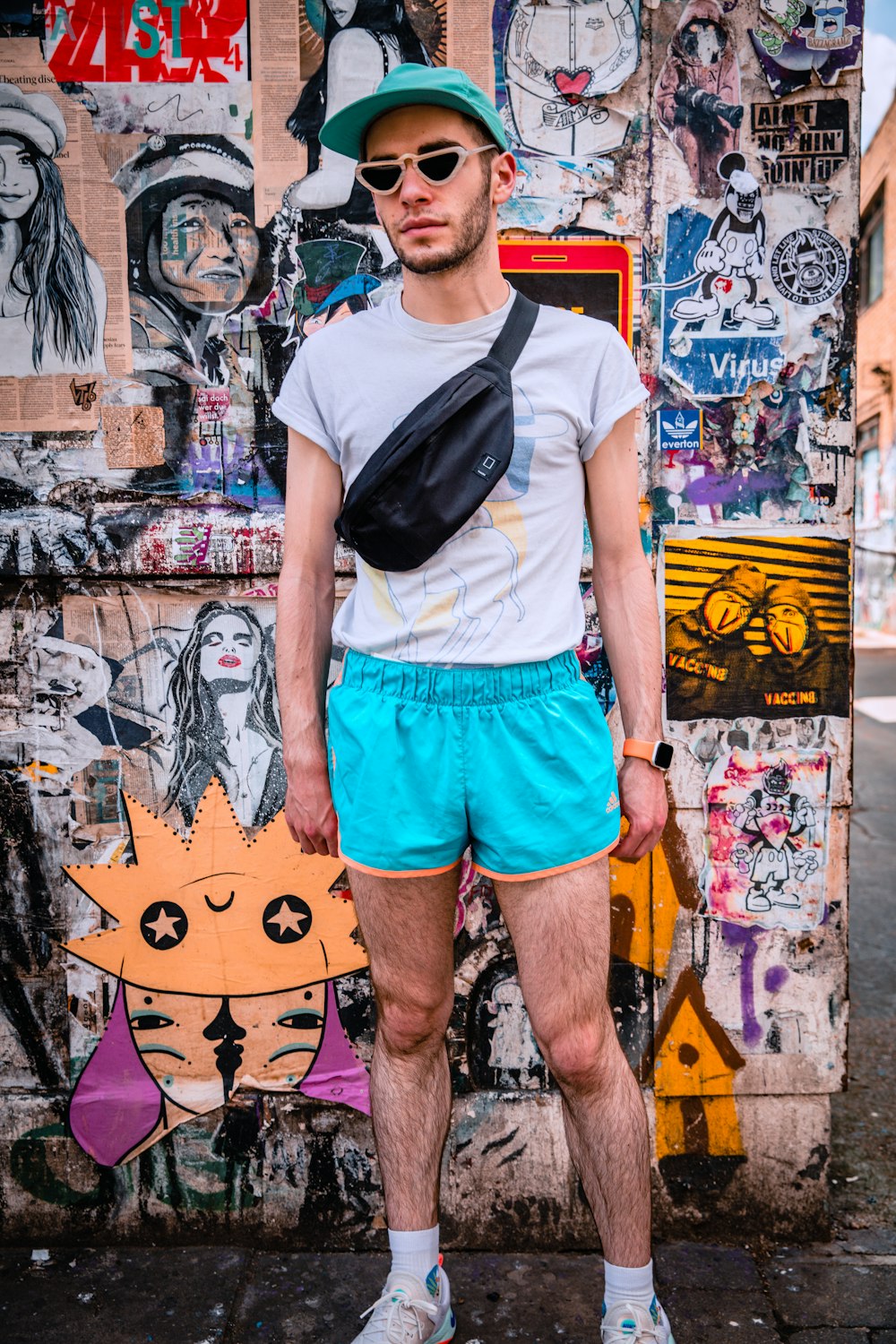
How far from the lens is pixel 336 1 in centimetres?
229

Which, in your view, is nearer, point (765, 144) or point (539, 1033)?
point (539, 1033)

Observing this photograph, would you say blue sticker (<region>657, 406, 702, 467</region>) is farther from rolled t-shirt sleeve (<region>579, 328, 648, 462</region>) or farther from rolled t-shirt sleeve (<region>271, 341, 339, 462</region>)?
rolled t-shirt sleeve (<region>271, 341, 339, 462</region>)

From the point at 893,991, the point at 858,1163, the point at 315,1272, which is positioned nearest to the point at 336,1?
the point at 315,1272

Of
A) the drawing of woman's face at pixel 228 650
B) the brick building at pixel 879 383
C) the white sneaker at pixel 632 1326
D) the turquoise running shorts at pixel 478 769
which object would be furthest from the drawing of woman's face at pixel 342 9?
the brick building at pixel 879 383

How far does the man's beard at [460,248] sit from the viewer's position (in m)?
1.79

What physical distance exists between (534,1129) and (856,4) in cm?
262

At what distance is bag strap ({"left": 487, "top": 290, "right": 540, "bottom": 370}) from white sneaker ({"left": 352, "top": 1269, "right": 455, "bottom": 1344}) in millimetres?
1687

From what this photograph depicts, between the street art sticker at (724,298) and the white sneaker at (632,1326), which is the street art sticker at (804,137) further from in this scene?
the white sneaker at (632,1326)

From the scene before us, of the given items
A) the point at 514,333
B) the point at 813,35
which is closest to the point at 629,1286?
the point at 514,333

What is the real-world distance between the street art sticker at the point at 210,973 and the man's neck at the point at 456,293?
47.0 inches

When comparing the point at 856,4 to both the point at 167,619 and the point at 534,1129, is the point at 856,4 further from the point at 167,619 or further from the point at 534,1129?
the point at 534,1129

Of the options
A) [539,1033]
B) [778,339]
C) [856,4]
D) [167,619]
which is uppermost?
[856,4]

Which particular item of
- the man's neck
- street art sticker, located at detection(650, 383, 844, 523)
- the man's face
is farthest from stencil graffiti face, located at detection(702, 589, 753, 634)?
the man's face

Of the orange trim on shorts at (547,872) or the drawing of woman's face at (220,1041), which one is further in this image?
the drawing of woman's face at (220,1041)
